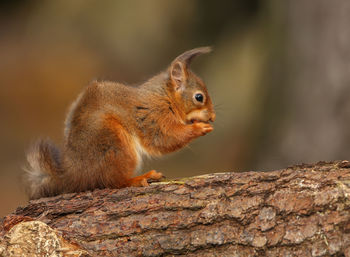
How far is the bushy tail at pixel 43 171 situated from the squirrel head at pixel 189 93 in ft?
3.02

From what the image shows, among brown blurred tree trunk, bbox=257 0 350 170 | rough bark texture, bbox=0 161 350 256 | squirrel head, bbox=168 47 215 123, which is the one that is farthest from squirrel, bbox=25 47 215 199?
brown blurred tree trunk, bbox=257 0 350 170

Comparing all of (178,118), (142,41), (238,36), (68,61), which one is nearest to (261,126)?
(238,36)

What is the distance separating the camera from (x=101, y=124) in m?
3.05

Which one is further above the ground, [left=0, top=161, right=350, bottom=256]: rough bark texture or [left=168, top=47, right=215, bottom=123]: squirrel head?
[left=168, top=47, right=215, bottom=123]: squirrel head

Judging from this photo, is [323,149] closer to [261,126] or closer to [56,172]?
[261,126]

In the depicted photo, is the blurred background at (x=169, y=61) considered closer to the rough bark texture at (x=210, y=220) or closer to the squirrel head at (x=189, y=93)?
the squirrel head at (x=189, y=93)

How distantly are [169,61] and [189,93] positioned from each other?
3918 millimetres

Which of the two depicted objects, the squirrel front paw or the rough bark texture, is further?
the squirrel front paw

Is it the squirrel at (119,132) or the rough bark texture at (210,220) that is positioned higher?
the squirrel at (119,132)

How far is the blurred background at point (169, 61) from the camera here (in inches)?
253

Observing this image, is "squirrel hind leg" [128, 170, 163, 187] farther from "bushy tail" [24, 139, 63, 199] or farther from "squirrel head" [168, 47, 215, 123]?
"squirrel head" [168, 47, 215, 123]

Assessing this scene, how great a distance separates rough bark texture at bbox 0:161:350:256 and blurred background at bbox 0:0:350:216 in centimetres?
367

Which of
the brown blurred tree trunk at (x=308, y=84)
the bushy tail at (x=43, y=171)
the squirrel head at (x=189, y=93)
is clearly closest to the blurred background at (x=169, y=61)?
the brown blurred tree trunk at (x=308, y=84)

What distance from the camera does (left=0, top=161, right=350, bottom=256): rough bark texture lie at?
2246 mm
